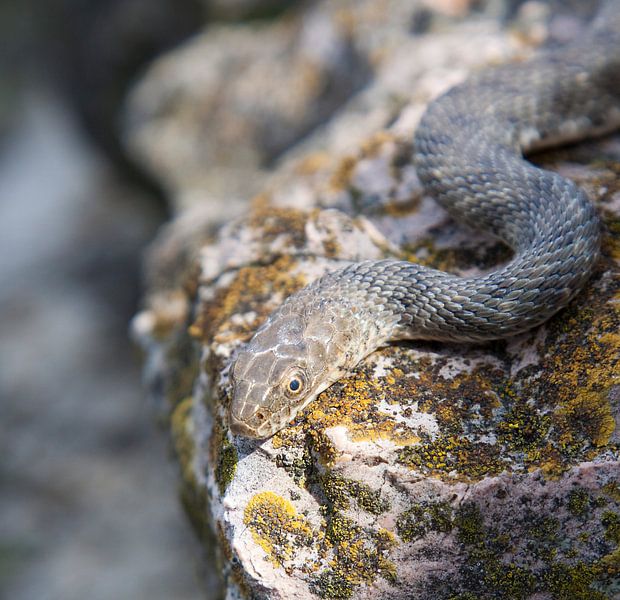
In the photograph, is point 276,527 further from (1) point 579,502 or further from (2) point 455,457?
(1) point 579,502

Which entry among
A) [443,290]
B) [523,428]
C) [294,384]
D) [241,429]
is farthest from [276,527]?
[443,290]

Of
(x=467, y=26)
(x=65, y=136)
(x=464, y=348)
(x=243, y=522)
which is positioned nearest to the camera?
(x=243, y=522)

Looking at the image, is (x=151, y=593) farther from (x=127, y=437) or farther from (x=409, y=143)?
(x=409, y=143)

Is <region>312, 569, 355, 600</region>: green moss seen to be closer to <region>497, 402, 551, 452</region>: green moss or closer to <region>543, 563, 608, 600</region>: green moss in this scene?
<region>543, 563, 608, 600</region>: green moss

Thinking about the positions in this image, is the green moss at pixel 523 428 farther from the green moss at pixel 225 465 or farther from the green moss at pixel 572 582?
the green moss at pixel 225 465

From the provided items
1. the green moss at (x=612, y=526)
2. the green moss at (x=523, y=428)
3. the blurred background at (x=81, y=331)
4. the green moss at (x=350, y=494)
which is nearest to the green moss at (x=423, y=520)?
the green moss at (x=350, y=494)

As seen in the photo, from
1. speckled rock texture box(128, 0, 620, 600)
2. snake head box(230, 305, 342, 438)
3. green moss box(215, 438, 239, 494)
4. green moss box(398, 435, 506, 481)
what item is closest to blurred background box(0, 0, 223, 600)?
speckled rock texture box(128, 0, 620, 600)

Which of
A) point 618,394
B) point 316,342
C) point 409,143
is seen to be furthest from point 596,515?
point 409,143
